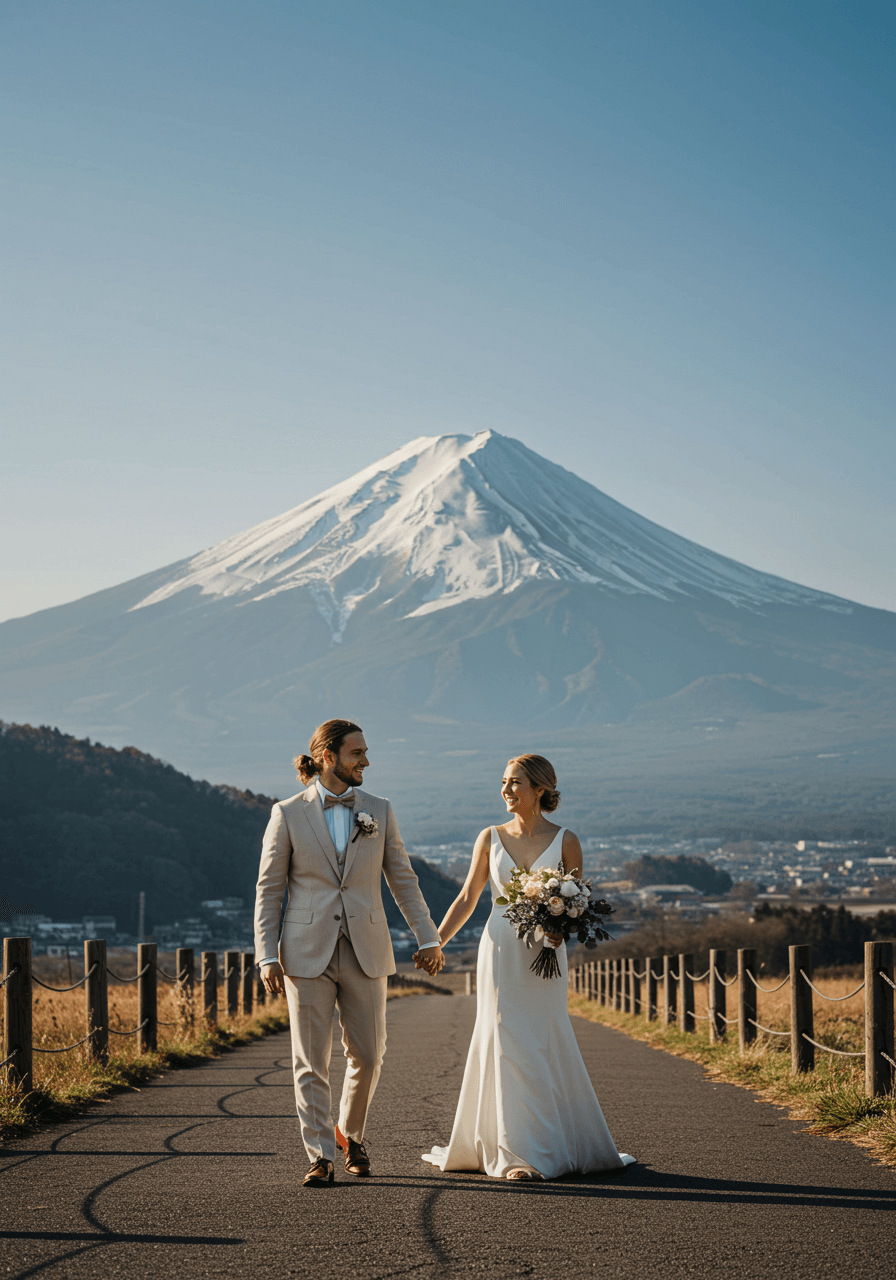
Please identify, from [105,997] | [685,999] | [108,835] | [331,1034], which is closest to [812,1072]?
[331,1034]

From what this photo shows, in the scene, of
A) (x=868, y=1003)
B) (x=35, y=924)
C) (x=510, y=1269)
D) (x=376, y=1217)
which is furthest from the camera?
(x=35, y=924)

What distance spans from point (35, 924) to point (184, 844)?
34.6 feet

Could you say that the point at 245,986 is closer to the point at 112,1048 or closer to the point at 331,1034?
the point at 112,1048

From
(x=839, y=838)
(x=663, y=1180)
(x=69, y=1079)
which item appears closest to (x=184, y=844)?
(x=69, y=1079)

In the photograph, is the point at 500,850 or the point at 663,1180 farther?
the point at 500,850

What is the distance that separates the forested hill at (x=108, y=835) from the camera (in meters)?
59.6

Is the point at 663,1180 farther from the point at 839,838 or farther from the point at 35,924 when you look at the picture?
the point at 839,838

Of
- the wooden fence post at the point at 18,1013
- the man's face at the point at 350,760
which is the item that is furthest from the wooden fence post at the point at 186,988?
the man's face at the point at 350,760

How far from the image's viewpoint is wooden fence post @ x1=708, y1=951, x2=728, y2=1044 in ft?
42.0

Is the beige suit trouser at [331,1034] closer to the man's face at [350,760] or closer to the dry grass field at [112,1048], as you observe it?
the man's face at [350,760]

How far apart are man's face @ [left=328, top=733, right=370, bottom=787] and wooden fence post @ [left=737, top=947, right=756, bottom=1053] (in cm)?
573

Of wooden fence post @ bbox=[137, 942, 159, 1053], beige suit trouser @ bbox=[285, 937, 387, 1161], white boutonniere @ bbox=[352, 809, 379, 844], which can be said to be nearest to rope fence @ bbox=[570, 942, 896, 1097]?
beige suit trouser @ bbox=[285, 937, 387, 1161]

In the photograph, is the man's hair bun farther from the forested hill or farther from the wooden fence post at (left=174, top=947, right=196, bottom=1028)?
the forested hill

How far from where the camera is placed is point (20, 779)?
61312 millimetres
